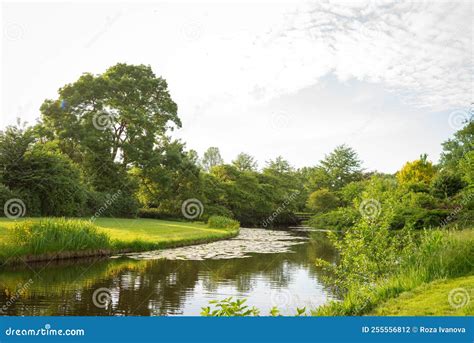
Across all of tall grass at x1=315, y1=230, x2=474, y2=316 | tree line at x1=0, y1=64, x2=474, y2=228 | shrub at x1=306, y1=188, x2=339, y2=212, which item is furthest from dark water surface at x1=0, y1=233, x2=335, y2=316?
shrub at x1=306, y1=188, x2=339, y2=212

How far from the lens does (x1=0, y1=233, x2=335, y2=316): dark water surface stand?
956cm

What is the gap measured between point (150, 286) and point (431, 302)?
719 cm

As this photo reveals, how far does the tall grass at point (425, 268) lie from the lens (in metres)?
8.70

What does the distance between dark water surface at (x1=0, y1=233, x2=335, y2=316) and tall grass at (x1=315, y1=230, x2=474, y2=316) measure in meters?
Result: 2.14

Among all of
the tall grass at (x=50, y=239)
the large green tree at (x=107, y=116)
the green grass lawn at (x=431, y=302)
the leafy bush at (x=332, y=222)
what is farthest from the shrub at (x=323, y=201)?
the green grass lawn at (x=431, y=302)

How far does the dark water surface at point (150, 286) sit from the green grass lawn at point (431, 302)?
9.20 feet

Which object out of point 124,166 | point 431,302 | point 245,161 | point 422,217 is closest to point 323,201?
point 245,161

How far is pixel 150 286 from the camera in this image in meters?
11.9

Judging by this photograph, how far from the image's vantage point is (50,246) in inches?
587
